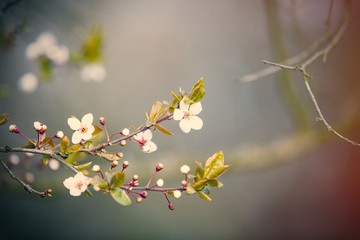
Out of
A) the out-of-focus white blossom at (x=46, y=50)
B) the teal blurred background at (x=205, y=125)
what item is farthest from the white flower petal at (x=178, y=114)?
the teal blurred background at (x=205, y=125)

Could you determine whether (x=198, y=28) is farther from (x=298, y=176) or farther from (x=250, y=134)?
(x=298, y=176)

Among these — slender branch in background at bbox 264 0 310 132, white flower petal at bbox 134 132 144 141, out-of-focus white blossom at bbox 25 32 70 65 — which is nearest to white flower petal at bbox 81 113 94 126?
white flower petal at bbox 134 132 144 141

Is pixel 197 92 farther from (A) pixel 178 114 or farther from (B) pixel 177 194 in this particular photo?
(B) pixel 177 194

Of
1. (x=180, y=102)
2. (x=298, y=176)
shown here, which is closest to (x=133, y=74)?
(x=298, y=176)

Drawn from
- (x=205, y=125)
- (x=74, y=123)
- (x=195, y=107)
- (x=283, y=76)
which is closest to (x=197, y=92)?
(x=195, y=107)

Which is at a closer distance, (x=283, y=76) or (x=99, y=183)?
(x=99, y=183)
